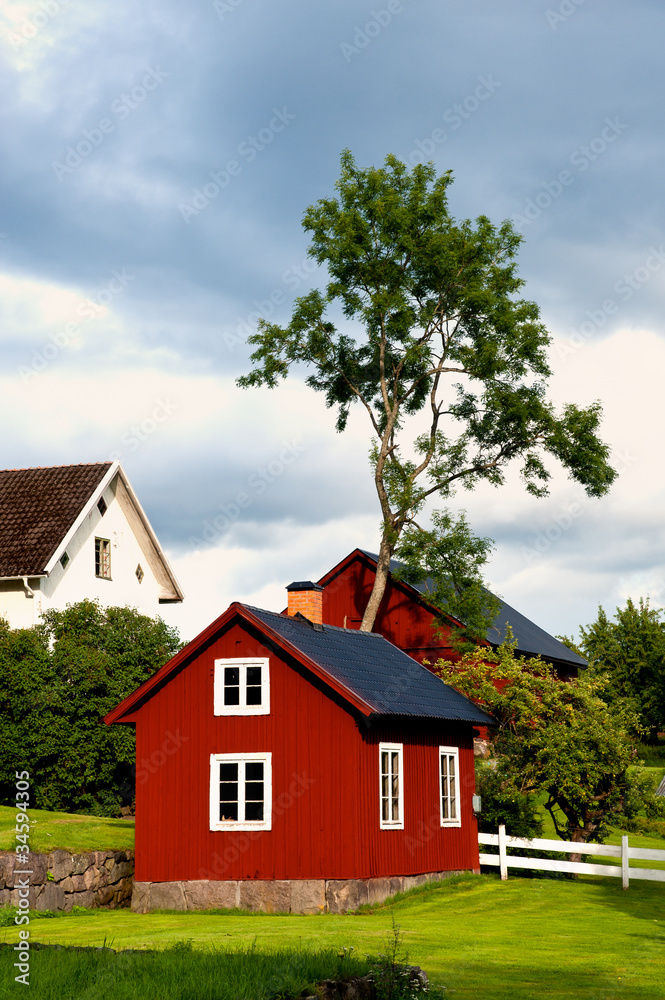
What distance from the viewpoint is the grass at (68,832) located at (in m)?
25.2

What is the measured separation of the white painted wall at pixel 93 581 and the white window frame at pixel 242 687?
13.2m

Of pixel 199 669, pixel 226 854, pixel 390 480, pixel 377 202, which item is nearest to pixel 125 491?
pixel 390 480

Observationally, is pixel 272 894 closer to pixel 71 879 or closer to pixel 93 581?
pixel 71 879

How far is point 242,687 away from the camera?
81.0 ft

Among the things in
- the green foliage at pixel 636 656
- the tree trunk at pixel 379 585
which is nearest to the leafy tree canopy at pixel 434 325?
the tree trunk at pixel 379 585

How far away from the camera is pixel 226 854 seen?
24.0 m

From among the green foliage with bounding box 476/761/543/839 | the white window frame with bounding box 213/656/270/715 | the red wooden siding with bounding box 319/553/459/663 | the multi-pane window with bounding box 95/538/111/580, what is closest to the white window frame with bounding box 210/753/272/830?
the white window frame with bounding box 213/656/270/715

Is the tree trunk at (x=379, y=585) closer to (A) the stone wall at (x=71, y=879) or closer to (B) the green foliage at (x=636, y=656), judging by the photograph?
(A) the stone wall at (x=71, y=879)

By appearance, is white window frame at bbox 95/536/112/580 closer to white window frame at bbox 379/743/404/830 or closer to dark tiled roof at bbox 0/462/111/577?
dark tiled roof at bbox 0/462/111/577

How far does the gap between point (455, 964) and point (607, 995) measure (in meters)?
2.68

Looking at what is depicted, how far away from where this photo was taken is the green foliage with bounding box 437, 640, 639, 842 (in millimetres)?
28078

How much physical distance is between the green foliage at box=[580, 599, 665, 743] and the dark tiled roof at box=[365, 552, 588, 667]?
774 cm

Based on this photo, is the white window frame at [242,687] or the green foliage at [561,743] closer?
the white window frame at [242,687]

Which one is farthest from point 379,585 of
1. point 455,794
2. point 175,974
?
point 175,974
